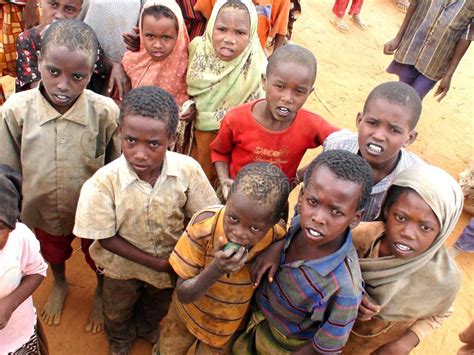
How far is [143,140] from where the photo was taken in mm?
1896

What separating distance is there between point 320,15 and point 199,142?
5588 mm

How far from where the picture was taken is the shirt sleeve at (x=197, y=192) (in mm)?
2102

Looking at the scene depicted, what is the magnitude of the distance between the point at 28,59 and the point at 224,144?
3.98ft

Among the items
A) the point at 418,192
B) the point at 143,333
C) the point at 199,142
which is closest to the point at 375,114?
the point at 418,192

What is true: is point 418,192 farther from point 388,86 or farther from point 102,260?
point 102,260

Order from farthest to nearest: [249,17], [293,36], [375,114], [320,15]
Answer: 1. [320,15]
2. [293,36]
3. [249,17]
4. [375,114]

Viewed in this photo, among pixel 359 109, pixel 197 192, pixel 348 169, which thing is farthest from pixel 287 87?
pixel 359 109

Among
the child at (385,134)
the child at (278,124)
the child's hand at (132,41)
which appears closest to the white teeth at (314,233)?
the child at (385,134)

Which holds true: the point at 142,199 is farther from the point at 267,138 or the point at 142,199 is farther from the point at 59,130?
the point at 267,138

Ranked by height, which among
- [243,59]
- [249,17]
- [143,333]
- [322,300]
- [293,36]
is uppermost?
[249,17]

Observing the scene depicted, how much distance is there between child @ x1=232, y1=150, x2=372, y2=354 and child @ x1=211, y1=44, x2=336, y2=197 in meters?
0.72

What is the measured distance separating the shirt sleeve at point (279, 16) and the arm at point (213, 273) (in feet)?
8.71

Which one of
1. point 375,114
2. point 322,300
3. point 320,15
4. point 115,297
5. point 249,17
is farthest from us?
point 320,15

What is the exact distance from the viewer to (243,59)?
2826 millimetres
